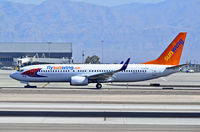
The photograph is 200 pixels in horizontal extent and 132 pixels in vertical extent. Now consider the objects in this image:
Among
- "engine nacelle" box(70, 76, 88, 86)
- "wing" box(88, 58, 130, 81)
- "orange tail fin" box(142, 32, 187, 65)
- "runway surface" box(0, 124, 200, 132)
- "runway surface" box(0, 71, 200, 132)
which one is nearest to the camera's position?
"runway surface" box(0, 124, 200, 132)

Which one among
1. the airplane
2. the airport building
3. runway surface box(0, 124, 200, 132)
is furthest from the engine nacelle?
the airport building

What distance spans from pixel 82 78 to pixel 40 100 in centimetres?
1417

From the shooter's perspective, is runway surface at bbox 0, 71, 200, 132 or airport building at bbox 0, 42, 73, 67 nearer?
runway surface at bbox 0, 71, 200, 132

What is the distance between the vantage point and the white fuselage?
164 ft

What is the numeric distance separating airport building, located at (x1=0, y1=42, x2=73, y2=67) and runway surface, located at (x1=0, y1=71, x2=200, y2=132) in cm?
13181

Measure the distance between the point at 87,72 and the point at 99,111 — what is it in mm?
21924

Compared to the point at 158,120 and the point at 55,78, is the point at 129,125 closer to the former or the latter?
the point at 158,120

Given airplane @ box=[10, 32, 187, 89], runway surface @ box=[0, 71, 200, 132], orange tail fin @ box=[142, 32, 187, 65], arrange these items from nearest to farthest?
runway surface @ box=[0, 71, 200, 132] < airplane @ box=[10, 32, 187, 89] < orange tail fin @ box=[142, 32, 187, 65]

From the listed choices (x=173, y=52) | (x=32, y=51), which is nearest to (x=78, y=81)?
(x=173, y=52)

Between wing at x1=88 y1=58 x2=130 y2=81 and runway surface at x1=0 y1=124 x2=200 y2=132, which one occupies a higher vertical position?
wing at x1=88 y1=58 x2=130 y2=81

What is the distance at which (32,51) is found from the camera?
6772 inches

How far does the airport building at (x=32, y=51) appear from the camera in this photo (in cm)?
17162

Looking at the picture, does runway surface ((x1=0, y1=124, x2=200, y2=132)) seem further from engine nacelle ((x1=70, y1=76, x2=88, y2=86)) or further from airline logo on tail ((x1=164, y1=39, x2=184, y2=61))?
airline logo on tail ((x1=164, y1=39, x2=184, y2=61))

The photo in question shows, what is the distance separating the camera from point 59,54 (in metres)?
174
